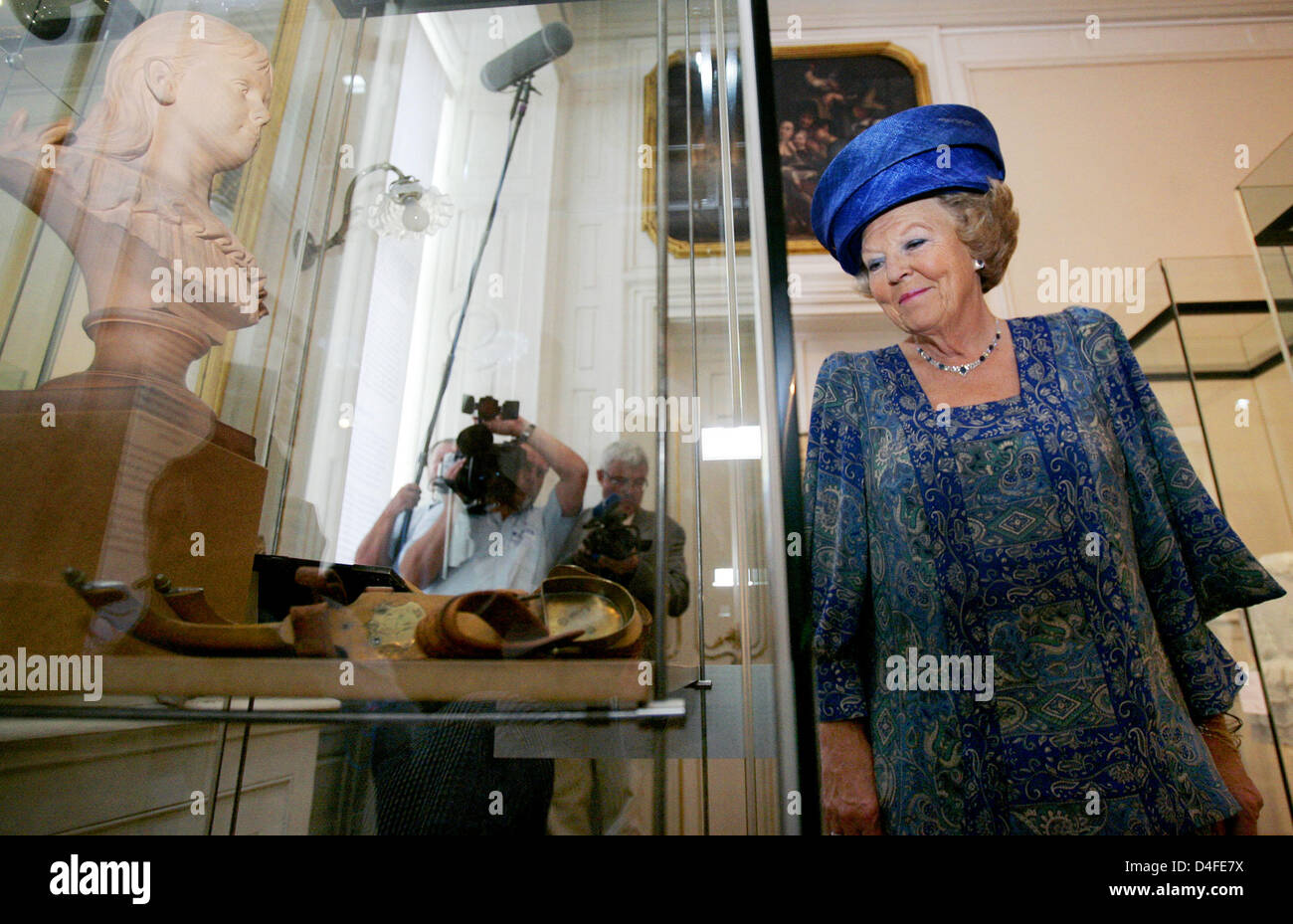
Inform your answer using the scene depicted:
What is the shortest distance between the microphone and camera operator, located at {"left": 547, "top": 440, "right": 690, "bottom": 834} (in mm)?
626

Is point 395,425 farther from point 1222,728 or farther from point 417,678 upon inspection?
point 1222,728

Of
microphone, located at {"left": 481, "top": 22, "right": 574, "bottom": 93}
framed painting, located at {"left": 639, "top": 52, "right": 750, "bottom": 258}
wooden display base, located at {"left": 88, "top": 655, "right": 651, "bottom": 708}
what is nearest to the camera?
wooden display base, located at {"left": 88, "top": 655, "right": 651, "bottom": 708}

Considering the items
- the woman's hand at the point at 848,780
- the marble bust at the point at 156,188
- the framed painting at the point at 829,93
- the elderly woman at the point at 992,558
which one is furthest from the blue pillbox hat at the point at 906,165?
the marble bust at the point at 156,188

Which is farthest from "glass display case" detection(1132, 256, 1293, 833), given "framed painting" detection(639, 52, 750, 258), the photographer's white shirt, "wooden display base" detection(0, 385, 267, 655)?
"wooden display base" detection(0, 385, 267, 655)

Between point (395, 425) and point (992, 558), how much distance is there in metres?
0.66

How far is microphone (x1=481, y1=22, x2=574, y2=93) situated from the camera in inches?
36.3

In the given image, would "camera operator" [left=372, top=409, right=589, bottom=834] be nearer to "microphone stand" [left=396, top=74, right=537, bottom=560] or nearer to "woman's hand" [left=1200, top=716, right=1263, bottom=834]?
"microphone stand" [left=396, top=74, right=537, bottom=560]

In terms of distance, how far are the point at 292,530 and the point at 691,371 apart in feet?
1.61

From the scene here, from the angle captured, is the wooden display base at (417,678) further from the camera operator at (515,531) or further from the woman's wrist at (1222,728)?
the woman's wrist at (1222,728)

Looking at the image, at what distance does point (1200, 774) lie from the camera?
551mm

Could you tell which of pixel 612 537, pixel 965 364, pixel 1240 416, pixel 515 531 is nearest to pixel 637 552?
pixel 612 537
